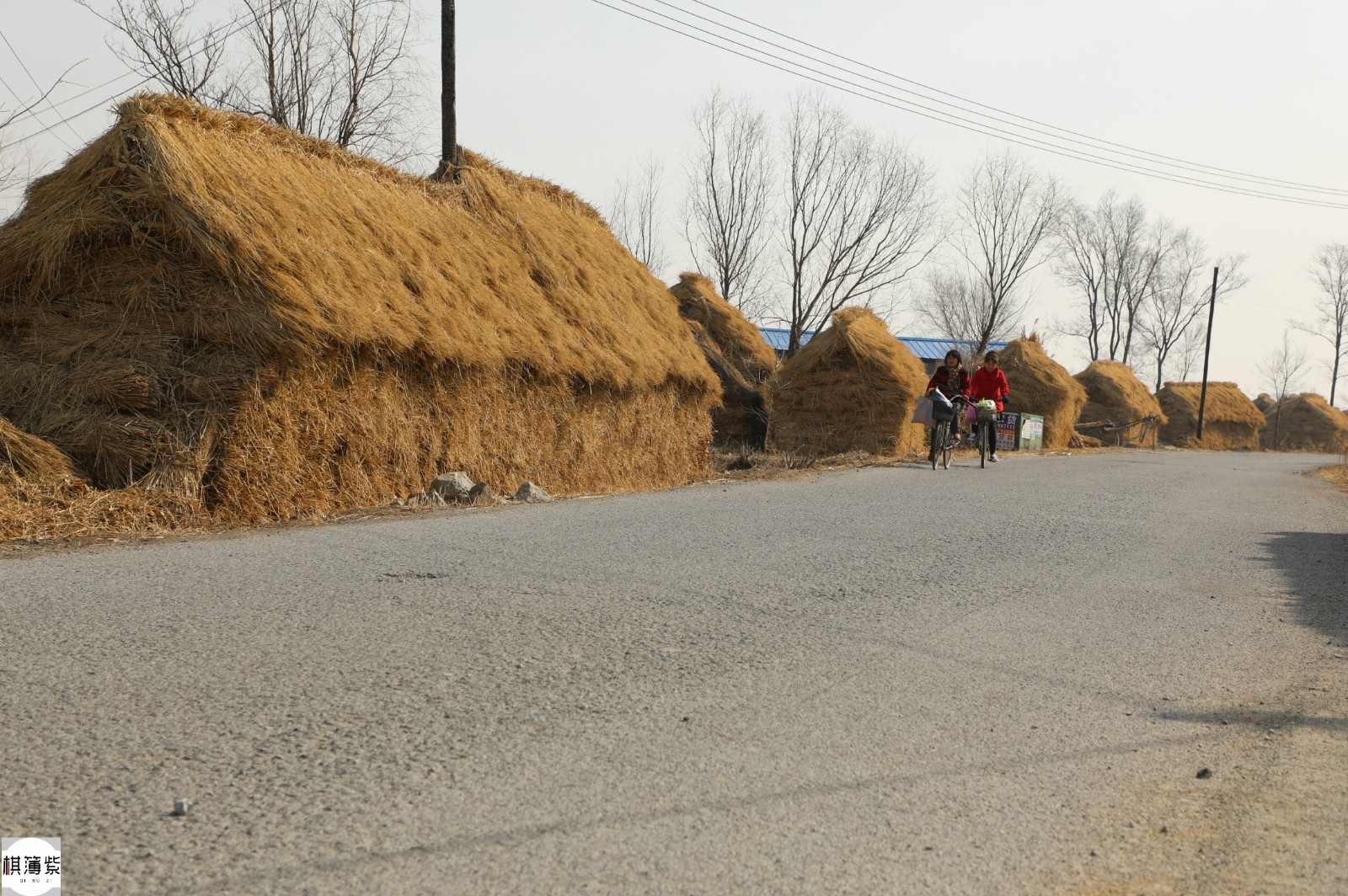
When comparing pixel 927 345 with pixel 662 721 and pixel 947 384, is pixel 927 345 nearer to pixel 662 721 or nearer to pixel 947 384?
pixel 947 384

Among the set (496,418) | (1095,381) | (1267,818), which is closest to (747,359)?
(496,418)

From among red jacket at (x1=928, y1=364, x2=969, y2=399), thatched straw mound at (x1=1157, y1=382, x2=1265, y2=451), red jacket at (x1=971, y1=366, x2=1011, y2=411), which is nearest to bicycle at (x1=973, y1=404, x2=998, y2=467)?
red jacket at (x1=971, y1=366, x2=1011, y2=411)

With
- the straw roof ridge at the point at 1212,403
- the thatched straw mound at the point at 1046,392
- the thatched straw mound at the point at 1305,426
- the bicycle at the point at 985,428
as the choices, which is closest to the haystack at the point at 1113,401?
the thatched straw mound at the point at 1046,392

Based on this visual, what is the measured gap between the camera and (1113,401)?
43125 mm

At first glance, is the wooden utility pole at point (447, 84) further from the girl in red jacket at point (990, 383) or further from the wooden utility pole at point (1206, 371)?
the wooden utility pole at point (1206, 371)

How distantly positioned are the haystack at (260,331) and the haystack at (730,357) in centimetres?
1343

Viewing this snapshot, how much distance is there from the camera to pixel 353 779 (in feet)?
10.5

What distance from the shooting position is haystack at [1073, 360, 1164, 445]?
43062 millimetres

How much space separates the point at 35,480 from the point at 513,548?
3809mm

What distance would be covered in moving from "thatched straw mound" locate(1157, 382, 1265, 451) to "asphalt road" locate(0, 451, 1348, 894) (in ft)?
158

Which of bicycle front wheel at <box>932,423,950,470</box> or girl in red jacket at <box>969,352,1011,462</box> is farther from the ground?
girl in red jacket at <box>969,352,1011,462</box>

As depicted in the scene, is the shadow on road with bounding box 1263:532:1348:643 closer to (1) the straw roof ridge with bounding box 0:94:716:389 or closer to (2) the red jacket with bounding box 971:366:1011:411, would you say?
(1) the straw roof ridge with bounding box 0:94:716:389

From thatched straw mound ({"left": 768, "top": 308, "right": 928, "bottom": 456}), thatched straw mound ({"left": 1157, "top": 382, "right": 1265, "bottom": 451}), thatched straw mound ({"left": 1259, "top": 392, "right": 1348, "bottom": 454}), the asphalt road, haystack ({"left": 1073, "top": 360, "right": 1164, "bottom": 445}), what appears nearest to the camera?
the asphalt road

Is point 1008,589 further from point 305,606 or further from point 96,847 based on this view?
point 96,847
